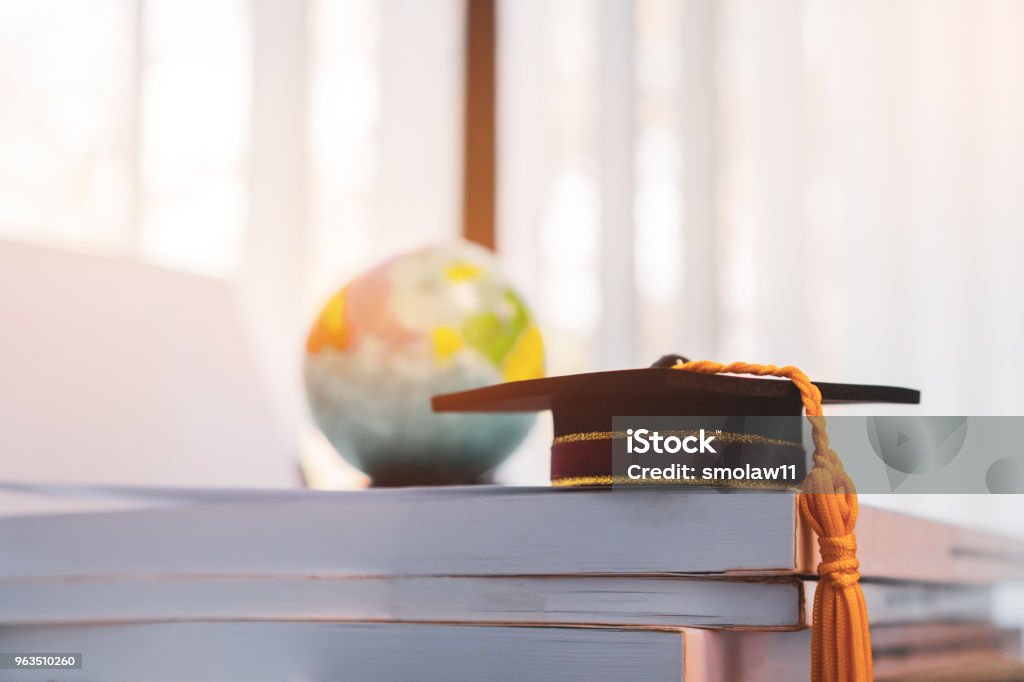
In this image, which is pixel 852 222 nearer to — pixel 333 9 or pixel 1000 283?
pixel 1000 283

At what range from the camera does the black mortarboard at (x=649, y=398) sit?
47 cm

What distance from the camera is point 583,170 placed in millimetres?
1916

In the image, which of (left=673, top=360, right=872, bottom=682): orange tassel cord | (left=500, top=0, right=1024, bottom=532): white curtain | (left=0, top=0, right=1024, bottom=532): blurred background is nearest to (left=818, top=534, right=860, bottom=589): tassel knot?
(left=673, top=360, right=872, bottom=682): orange tassel cord

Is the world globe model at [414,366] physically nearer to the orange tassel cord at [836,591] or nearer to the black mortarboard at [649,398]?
the black mortarboard at [649,398]

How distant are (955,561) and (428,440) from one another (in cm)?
37

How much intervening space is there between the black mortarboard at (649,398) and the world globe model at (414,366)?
25 centimetres

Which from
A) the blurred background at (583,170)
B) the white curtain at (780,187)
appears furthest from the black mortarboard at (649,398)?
the white curtain at (780,187)

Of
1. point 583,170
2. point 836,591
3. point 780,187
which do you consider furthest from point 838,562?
point 583,170

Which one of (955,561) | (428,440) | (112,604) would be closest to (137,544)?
(112,604)

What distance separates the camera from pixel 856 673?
44 centimetres

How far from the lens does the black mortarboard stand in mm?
472

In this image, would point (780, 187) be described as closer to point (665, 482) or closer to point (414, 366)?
point (414, 366)

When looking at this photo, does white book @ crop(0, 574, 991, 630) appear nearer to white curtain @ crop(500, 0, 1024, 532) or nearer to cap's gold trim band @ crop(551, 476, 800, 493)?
cap's gold trim band @ crop(551, 476, 800, 493)

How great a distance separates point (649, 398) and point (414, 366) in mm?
322
